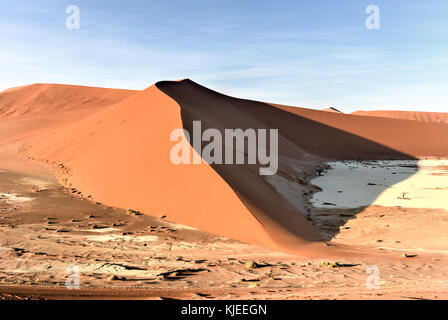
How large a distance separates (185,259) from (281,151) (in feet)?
66.7

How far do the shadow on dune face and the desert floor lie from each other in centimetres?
101

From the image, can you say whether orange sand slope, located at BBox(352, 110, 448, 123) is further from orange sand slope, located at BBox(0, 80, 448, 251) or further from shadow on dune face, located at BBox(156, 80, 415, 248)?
orange sand slope, located at BBox(0, 80, 448, 251)

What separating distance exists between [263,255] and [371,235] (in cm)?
388

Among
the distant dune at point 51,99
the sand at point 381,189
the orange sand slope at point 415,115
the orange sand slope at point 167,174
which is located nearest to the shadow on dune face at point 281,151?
the orange sand slope at point 167,174

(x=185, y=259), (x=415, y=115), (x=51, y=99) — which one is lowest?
(x=185, y=259)

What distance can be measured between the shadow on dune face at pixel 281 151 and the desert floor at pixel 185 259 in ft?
3.32

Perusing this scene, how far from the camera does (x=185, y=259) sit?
7051 mm

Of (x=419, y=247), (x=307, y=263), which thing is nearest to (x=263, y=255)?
(x=307, y=263)

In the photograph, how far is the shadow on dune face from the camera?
34.1 ft

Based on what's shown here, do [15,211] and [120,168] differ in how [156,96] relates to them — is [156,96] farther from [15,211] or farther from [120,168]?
[15,211]

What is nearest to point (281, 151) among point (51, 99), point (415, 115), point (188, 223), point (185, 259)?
point (188, 223)

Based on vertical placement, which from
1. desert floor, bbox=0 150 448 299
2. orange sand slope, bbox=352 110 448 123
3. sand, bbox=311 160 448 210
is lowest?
desert floor, bbox=0 150 448 299

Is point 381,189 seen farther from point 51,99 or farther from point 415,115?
point 415,115

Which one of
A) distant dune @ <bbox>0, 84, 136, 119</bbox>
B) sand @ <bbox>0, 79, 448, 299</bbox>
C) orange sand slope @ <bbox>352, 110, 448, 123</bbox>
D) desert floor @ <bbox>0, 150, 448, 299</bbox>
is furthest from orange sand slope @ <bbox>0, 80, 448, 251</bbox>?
orange sand slope @ <bbox>352, 110, 448, 123</bbox>
